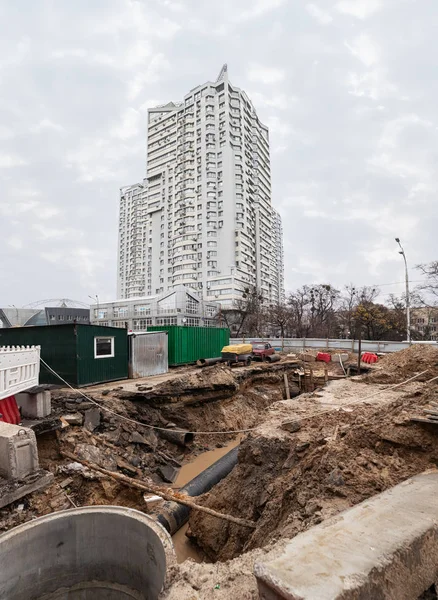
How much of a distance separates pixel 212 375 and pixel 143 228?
9991 cm

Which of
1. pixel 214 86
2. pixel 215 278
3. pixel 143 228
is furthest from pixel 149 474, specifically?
pixel 143 228

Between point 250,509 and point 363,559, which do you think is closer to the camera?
point 363,559

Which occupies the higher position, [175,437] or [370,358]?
[370,358]

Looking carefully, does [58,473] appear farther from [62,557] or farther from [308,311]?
[308,311]

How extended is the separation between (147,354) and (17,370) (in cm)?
858

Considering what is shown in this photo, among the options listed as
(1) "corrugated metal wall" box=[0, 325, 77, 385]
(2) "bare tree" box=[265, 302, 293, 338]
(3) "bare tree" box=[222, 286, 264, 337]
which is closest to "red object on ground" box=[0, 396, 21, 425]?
(1) "corrugated metal wall" box=[0, 325, 77, 385]

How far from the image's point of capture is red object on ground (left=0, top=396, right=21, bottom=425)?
19.6 feet

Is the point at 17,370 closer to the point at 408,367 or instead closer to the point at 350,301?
the point at 408,367

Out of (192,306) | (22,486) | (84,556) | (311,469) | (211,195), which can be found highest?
(211,195)

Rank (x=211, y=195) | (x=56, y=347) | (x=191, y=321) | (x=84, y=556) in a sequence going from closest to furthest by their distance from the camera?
(x=84, y=556)
(x=56, y=347)
(x=191, y=321)
(x=211, y=195)

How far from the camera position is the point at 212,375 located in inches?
518

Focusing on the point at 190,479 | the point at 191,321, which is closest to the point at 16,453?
the point at 190,479

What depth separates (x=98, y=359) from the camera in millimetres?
11844

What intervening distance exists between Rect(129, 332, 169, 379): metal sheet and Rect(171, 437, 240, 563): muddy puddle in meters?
5.47
